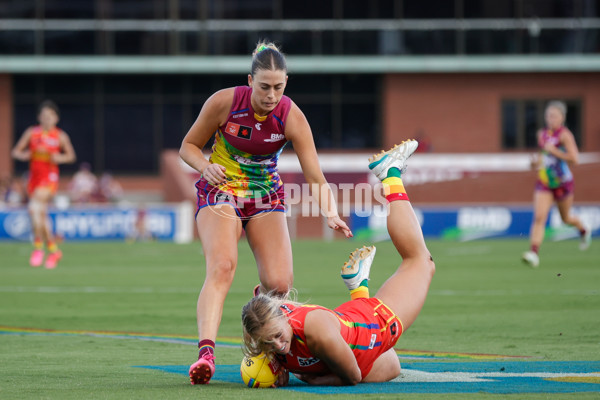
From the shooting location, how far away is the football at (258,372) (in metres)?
6.60

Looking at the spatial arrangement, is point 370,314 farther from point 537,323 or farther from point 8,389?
point 537,323

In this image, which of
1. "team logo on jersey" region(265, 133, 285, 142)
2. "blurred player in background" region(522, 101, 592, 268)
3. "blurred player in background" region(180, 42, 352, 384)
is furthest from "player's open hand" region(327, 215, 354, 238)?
"blurred player in background" region(522, 101, 592, 268)

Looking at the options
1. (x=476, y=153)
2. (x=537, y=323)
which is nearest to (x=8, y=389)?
(x=537, y=323)

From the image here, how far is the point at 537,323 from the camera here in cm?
1054

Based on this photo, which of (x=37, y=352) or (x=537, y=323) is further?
(x=537, y=323)

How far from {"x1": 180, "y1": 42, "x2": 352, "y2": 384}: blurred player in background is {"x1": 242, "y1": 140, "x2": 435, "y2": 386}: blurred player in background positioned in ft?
1.56

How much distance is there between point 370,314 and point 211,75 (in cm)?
3583

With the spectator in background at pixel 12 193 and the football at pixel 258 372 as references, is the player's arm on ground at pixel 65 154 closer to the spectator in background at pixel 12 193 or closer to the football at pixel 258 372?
the football at pixel 258 372

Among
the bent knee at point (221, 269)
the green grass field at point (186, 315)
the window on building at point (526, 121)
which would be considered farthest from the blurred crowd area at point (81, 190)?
the bent knee at point (221, 269)

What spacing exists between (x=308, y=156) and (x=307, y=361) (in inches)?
66.2

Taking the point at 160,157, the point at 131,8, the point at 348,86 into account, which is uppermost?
the point at 131,8

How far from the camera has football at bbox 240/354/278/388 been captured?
660 centimetres

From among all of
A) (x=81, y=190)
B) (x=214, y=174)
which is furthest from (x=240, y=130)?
(x=81, y=190)

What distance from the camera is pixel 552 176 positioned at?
17547 millimetres
